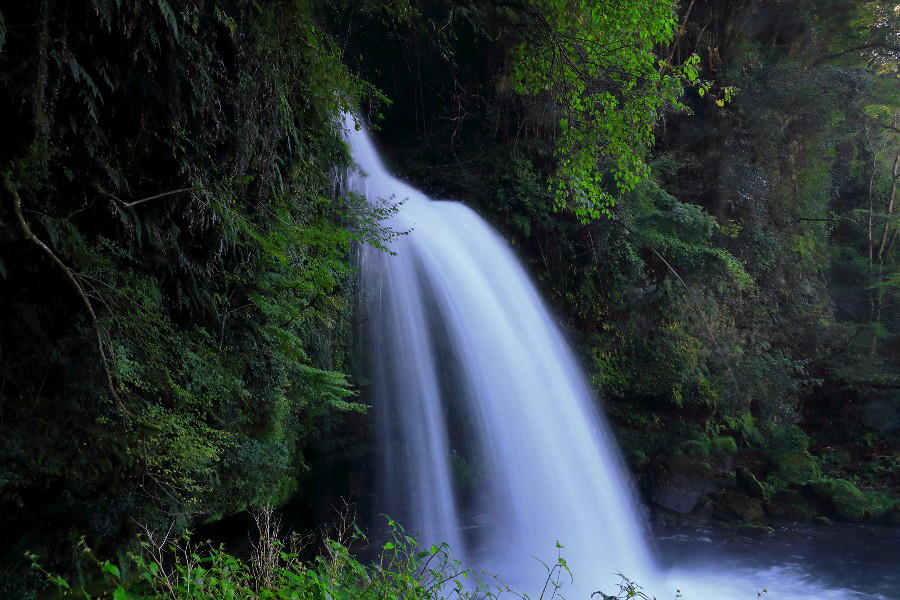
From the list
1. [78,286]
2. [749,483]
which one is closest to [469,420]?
[749,483]

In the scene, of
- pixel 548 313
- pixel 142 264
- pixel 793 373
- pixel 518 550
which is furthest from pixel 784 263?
pixel 142 264

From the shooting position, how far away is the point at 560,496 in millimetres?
7684

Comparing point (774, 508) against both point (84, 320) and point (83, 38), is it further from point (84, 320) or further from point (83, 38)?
point (83, 38)

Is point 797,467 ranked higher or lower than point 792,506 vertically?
higher

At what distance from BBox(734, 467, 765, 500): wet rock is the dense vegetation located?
4 centimetres

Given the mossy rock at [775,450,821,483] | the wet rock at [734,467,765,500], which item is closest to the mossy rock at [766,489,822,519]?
the wet rock at [734,467,765,500]

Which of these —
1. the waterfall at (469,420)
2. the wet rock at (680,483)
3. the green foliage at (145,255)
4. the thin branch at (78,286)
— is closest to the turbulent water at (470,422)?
the waterfall at (469,420)

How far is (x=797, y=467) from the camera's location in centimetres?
1005

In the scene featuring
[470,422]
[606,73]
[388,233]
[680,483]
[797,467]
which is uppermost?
[606,73]

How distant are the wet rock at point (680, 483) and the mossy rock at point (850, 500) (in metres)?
1.76

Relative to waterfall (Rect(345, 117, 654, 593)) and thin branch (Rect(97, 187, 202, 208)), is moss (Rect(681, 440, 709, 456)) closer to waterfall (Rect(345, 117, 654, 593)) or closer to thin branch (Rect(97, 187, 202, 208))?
waterfall (Rect(345, 117, 654, 593))

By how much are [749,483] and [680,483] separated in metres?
1.27

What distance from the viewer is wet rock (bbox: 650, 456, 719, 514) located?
30.3ft

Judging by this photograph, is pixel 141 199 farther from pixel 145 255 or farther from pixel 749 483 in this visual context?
pixel 749 483
